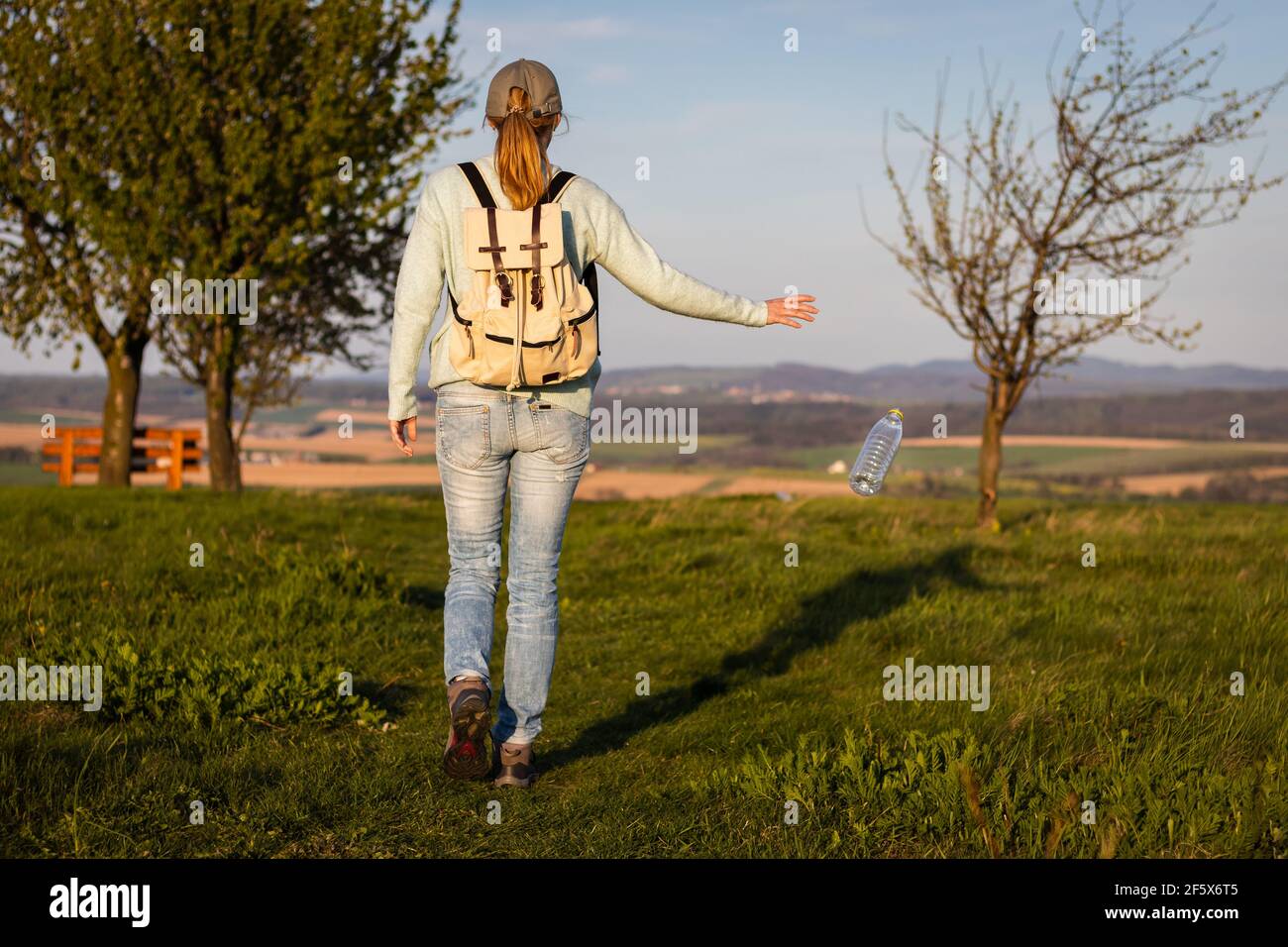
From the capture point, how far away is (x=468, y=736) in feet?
16.3

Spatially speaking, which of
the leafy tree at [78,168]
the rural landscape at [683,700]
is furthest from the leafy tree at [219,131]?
the rural landscape at [683,700]

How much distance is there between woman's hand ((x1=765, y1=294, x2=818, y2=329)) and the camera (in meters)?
5.28

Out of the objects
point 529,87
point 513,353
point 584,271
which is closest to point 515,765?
point 513,353

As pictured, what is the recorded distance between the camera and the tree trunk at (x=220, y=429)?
22.4 metres

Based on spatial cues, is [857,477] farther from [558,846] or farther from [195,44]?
[195,44]

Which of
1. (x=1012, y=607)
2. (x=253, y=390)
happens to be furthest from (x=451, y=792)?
(x=253, y=390)

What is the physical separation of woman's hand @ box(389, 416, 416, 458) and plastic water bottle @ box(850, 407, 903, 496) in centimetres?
240

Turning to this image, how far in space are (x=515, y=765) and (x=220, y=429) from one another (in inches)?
742

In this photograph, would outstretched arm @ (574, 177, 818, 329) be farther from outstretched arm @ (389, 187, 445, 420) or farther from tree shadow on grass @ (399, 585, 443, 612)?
tree shadow on grass @ (399, 585, 443, 612)

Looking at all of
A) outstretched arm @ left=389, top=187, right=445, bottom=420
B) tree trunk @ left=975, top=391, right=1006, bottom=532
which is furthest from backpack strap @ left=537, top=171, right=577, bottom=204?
tree trunk @ left=975, top=391, right=1006, bottom=532
